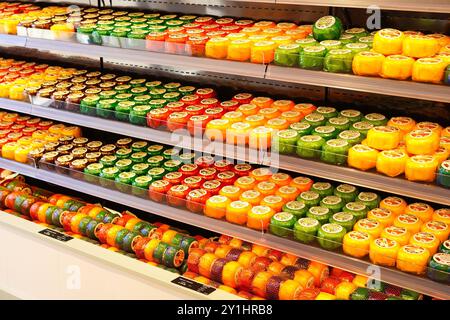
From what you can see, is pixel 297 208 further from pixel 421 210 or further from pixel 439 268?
pixel 439 268

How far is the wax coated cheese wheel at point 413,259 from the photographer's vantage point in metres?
2.41

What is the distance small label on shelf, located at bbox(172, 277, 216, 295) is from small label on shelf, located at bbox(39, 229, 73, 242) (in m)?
0.82

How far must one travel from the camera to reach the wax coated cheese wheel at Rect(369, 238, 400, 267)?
8.12 feet

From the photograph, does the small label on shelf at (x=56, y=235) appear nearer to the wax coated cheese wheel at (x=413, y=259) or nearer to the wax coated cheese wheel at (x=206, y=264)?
the wax coated cheese wheel at (x=206, y=264)

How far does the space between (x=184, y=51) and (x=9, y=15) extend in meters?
1.55

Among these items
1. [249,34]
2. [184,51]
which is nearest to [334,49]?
[249,34]

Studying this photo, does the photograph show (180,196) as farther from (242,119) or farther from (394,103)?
(394,103)

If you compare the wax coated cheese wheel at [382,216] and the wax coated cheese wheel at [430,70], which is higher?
the wax coated cheese wheel at [430,70]

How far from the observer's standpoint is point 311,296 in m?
2.66

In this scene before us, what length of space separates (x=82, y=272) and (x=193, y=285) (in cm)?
64

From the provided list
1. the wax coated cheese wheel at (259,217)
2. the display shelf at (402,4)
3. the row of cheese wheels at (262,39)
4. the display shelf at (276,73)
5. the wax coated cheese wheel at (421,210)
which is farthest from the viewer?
the wax coated cheese wheel at (259,217)

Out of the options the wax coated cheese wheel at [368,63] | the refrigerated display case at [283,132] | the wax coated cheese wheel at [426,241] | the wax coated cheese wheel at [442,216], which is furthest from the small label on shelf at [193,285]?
the wax coated cheese wheel at [368,63]

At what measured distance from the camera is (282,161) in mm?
2789

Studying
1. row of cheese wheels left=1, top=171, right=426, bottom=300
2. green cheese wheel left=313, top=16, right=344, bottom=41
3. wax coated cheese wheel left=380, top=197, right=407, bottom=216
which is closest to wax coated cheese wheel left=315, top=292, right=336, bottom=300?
row of cheese wheels left=1, top=171, right=426, bottom=300
